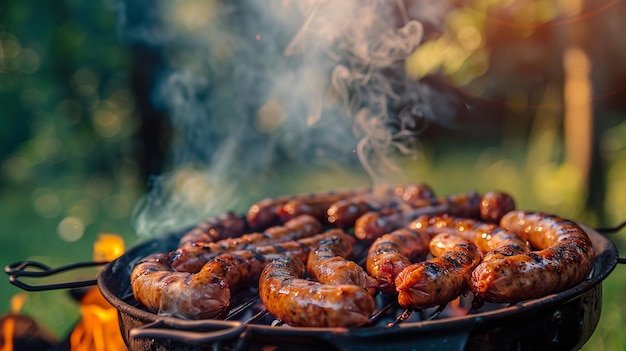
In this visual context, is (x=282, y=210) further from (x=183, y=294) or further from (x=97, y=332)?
(x=183, y=294)

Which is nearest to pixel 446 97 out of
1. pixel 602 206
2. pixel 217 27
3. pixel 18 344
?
pixel 602 206

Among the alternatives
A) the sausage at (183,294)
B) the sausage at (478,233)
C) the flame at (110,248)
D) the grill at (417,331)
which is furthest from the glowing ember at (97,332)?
the sausage at (478,233)

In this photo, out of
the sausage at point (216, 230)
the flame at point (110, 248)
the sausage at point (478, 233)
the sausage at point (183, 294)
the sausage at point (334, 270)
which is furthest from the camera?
the flame at point (110, 248)

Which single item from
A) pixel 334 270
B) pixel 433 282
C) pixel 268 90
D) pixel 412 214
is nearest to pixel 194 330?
pixel 334 270

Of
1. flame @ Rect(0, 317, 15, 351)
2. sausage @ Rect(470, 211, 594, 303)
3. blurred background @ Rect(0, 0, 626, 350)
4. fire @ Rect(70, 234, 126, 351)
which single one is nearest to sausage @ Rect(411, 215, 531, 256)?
sausage @ Rect(470, 211, 594, 303)

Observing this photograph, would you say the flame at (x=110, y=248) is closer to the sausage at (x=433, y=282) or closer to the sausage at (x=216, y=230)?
A: the sausage at (x=216, y=230)

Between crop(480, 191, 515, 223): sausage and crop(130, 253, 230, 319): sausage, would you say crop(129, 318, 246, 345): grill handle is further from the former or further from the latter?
crop(480, 191, 515, 223): sausage
